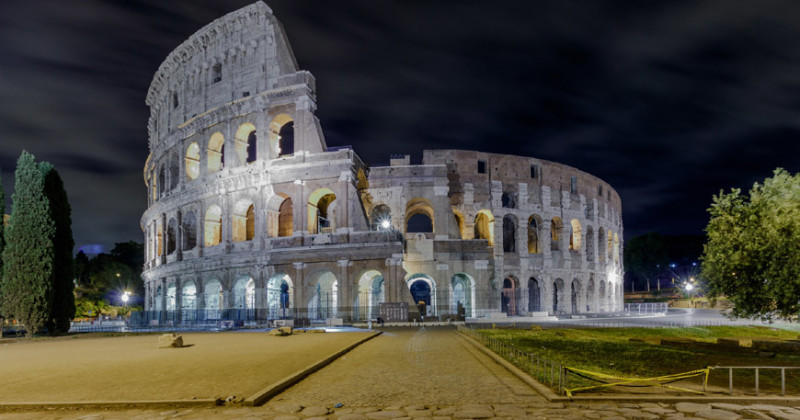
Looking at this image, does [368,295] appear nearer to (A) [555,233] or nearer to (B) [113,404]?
(A) [555,233]

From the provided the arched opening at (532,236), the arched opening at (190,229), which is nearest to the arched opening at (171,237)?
the arched opening at (190,229)

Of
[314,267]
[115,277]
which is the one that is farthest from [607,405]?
[115,277]

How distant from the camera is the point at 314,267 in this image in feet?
113

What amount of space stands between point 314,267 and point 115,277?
4004 centimetres

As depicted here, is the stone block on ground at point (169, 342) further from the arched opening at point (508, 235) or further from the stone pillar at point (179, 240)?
the arched opening at point (508, 235)

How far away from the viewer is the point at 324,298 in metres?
38.6

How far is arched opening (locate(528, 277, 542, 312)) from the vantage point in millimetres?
43188

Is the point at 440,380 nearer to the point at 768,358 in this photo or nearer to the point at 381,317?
the point at 768,358

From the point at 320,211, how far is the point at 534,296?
17.9 meters

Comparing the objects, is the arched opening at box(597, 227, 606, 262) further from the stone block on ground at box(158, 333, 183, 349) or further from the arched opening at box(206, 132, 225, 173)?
the stone block on ground at box(158, 333, 183, 349)

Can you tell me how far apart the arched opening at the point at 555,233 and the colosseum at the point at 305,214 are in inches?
6.9

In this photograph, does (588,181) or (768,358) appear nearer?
(768,358)

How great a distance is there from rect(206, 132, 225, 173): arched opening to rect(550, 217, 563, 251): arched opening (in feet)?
85.9

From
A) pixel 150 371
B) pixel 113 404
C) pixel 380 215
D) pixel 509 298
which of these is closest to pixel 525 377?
pixel 113 404
